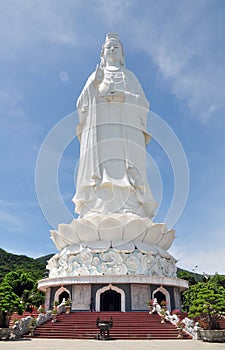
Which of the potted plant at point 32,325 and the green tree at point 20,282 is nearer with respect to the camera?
the potted plant at point 32,325

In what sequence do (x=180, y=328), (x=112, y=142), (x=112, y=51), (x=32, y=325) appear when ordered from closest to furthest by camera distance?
(x=180, y=328) → (x=32, y=325) → (x=112, y=142) → (x=112, y=51)

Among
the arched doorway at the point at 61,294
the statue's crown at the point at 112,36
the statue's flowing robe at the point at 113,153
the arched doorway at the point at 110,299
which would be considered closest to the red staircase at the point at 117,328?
the arched doorway at the point at 110,299

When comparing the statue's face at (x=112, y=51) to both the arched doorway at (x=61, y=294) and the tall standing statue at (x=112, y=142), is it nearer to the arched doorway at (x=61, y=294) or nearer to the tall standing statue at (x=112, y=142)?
the tall standing statue at (x=112, y=142)

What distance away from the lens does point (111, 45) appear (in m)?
Answer: 27.9

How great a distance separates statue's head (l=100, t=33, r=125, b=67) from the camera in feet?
91.5

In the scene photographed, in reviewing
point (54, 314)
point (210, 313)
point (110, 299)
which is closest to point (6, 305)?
point (54, 314)

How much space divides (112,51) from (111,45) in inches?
24.8

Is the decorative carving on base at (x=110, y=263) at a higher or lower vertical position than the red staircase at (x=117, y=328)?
higher

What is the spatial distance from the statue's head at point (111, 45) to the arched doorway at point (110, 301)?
1841 cm

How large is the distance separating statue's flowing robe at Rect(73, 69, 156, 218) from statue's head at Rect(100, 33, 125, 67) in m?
1.85

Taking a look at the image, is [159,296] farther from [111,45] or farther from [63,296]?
[111,45]

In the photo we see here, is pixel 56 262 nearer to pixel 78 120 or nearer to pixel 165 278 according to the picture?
pixel 165 278

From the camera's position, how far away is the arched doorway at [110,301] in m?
19.3

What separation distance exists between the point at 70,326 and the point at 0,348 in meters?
5.27
